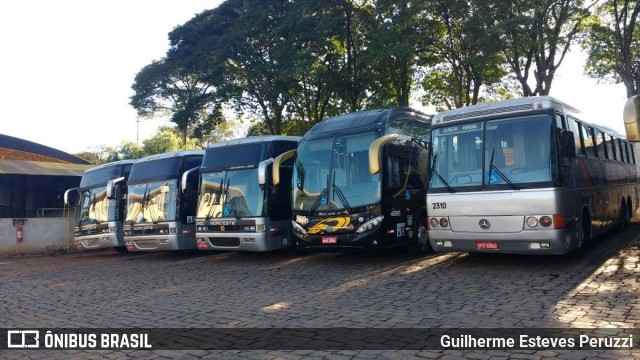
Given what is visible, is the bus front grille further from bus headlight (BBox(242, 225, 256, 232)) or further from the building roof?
the building roof

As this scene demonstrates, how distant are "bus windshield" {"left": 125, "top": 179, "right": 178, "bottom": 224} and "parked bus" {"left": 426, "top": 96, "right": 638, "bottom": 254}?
7.78 m

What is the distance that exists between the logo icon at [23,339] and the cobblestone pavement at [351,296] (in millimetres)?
327

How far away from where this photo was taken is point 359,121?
11.3 m

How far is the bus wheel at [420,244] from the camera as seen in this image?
1176 cm

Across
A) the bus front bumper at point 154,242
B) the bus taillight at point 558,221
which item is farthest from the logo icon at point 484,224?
the bus front bumper at point 154,242

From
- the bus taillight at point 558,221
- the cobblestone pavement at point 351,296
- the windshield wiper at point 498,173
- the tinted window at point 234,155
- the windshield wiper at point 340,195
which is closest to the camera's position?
the cobblestone pavement at point 351,296

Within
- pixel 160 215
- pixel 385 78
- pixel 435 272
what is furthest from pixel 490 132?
pixel 385 78

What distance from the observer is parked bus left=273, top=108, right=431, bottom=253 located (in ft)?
34.3

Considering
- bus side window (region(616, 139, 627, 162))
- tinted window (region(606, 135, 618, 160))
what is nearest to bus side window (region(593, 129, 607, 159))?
tinted window (region(606, 135, 618, 160))

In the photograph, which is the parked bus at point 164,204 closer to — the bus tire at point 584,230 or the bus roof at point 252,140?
the bus roof at point 252,140

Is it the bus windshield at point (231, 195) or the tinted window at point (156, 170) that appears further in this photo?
the tinted window at point (156, 170)

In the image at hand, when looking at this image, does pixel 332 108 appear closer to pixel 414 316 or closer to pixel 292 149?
pixel 292 149

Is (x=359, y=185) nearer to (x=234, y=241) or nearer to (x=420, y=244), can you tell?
(x=420, y=244)

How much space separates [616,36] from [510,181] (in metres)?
16.1
